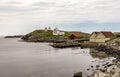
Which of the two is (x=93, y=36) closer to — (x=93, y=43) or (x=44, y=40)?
(x=93, y=43)

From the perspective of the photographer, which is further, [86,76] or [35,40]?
[35,40]

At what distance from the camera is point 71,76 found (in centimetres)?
3925

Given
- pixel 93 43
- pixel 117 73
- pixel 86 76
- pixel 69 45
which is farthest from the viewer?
pixel 69 45

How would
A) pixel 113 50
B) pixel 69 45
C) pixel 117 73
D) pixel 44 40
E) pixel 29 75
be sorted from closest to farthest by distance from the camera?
pixel 117 73 < pixel 29 75 < pixel 113 50 < pixel 69 45 < pixel 44 40

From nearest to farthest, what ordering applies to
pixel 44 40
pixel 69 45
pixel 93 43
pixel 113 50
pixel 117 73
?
pixel 117 73
pixel 113 50
pixel 93 43
pixel 69 45
pixel 44 40

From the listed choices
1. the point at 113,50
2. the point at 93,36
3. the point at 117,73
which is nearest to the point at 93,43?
the point at 93,36

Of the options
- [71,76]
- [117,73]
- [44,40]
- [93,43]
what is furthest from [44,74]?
Answer: [44,40]

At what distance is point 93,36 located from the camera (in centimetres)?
9919

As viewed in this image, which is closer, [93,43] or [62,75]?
[62,75]

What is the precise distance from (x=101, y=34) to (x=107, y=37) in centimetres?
298

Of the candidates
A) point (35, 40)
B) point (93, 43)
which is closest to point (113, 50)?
point (93, 43)

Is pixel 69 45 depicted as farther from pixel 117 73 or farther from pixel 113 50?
pixel 117 73

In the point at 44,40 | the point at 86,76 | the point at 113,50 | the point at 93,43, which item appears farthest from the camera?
the point at 44,40

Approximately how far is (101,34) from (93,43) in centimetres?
461
